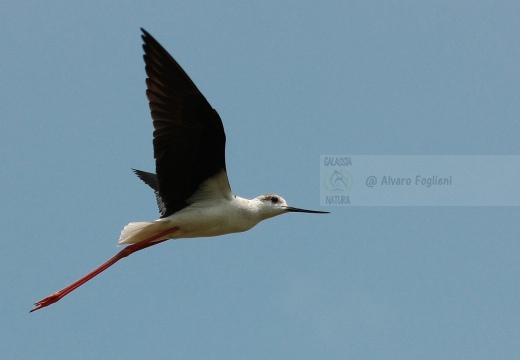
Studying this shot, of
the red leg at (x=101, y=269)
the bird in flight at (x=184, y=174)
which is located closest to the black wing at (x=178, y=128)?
the bird in flight at (x=184, y=174)

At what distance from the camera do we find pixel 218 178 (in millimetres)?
9961

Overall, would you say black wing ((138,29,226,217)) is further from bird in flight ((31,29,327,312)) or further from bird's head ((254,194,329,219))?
bird's head ((254,194,329,219))

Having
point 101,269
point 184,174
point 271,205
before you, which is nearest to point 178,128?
point 184,174

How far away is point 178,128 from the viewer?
30.7 ft

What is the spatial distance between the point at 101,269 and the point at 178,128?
7.47ft

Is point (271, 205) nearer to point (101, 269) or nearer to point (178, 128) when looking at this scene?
point (178, 128)

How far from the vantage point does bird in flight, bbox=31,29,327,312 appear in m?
9.14

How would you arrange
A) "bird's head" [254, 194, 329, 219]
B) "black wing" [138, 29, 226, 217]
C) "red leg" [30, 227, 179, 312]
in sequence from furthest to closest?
1. "bird's head" [254, 194, 329, 219]
2. "red leg" [30, 227, 179, 312]
3. "black wing" [138, 29, 226, 217]

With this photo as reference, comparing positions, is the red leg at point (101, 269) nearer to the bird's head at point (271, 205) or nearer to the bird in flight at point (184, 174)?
the bird in flight at point (184, 174)

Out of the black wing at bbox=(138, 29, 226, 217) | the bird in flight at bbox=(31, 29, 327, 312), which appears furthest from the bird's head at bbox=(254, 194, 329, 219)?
the black wing at bbox=(138, 29, 226, 217)

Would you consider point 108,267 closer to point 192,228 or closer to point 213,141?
point 192,228

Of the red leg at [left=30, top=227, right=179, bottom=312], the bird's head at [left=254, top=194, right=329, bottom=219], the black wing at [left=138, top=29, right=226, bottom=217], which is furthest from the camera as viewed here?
the bird's head at [left=254, top=194, right=329, bottom=219]

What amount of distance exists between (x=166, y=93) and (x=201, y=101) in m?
0.42

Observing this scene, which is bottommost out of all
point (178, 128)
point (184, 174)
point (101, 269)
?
point (101, 269)
